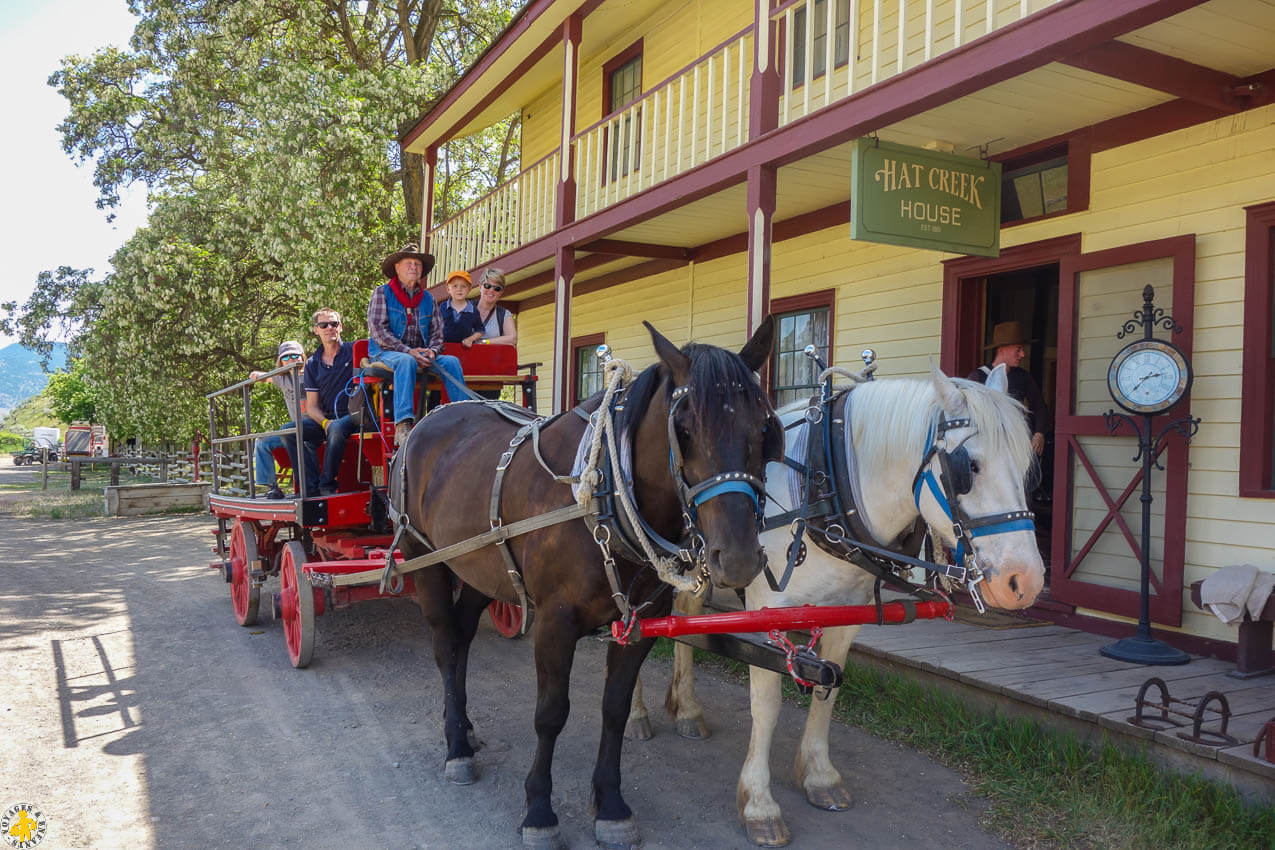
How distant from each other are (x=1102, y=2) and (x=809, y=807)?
3.92 metres

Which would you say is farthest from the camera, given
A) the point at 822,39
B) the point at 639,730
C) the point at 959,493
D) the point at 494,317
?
the point at 822,39

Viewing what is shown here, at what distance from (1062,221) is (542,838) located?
17.8ft

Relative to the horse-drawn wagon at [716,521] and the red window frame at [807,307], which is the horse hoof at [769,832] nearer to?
the horse-drawn wagon at [716,521]

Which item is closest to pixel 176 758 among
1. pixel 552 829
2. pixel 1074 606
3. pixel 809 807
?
pixel 552 829

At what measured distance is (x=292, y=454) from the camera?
242 inches

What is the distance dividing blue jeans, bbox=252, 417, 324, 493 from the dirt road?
123cm

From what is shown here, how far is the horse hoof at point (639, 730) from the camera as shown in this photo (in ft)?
14.6

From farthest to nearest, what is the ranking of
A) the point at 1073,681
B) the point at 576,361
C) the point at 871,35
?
the point at 576,361
the point at 871,35
the point at 1073,681

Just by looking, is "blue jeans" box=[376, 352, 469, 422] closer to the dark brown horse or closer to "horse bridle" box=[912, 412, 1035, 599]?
the dark brown horse

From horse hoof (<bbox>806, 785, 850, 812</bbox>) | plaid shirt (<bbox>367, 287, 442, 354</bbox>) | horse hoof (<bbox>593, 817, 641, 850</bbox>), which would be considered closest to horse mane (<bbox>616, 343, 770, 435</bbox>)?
horse hoof (<bbox>593, 817, 641, 850</bbox>)

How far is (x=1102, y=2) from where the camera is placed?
3.88m

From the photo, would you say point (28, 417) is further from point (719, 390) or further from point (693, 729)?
point (719, 390)

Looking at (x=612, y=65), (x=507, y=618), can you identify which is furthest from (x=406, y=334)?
(x=612, y=65)

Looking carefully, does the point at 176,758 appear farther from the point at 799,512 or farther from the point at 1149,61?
the point at 1149,61
